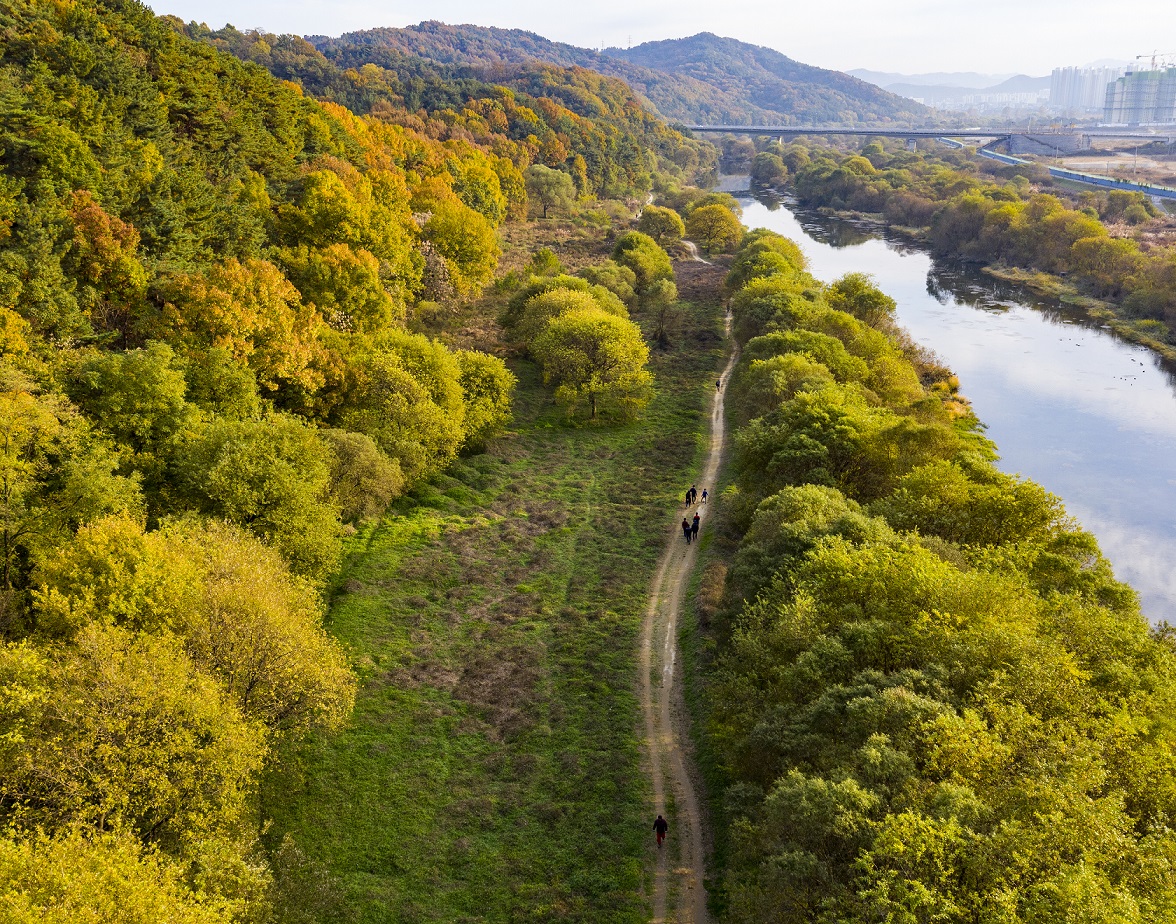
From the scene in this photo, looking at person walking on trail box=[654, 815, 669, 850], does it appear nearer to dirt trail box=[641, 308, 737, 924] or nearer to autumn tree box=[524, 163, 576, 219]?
dirt trail box=[641, 308, 737, 924]

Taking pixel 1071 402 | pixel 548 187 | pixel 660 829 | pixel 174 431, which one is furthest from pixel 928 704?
pixel 548 187

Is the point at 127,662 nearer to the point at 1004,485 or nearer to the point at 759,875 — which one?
the point at 759,875

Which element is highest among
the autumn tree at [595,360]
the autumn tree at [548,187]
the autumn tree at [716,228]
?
the autumn tree at [548,187]

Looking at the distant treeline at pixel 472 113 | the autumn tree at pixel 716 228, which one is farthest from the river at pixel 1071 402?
the distant treeline at pixel 472 113

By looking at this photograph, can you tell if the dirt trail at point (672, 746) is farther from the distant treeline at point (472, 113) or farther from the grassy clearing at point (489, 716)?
the distant treeline at point (472, 113)

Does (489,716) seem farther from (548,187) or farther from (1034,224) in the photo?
(1034,224)

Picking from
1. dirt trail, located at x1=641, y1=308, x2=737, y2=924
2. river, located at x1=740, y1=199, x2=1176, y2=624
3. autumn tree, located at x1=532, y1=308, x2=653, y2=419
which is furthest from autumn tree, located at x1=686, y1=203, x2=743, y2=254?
dirt trail, located at x1=641, y1=308, x2=737, y2=924
